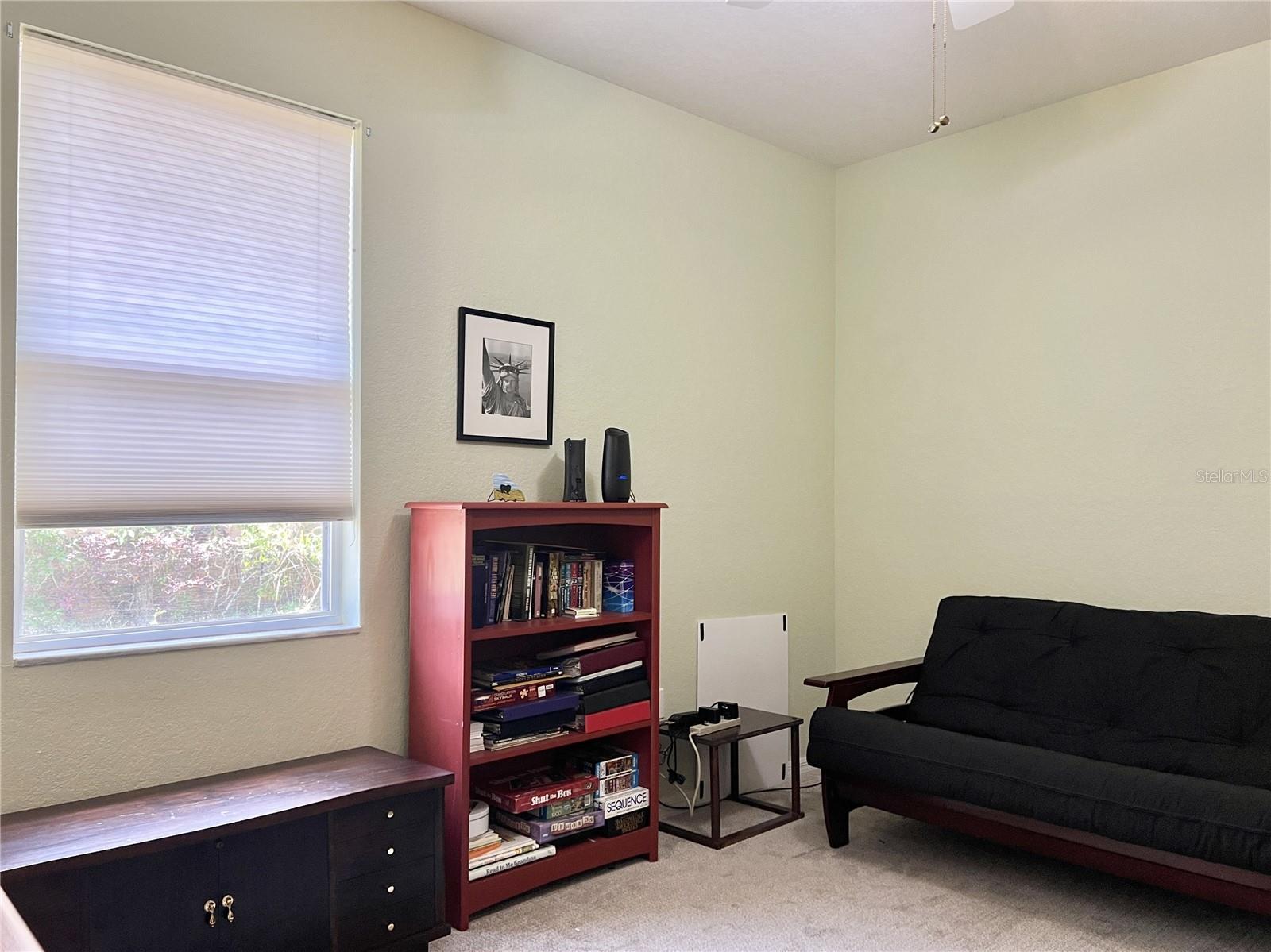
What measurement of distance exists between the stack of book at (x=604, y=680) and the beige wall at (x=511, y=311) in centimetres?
53

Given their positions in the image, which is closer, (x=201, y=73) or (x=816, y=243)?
(x=201, y=73)

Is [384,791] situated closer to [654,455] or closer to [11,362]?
[11,362]

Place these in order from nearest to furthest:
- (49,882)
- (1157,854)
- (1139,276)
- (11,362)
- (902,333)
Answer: (49,882), (11,362), (1157,854), (1139,276), (902,333)

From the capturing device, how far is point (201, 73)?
2.58 m

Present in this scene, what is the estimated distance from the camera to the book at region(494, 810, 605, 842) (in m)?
2.92

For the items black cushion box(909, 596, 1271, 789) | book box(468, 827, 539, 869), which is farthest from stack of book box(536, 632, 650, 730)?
black cushion box(909, 596, 1271, 789)

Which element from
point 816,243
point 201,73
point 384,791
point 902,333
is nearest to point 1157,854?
point 384,791

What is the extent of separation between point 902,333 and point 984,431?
0.60m

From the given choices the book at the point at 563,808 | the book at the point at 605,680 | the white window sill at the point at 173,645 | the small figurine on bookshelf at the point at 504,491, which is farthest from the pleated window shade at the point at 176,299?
the book at the point at 563,808

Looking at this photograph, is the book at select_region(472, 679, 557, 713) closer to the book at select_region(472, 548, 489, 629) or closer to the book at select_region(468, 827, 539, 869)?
the book at select_region(472, 548, 489, 629)

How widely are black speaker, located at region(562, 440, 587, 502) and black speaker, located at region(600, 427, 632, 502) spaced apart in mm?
86

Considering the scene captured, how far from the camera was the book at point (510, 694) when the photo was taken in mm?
2791

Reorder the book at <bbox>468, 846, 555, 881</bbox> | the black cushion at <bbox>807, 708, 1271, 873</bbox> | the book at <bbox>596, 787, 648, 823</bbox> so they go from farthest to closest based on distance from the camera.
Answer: the book at <bbox>596, 787, 648, 823</bbox>
the book at <bbox>468, 846, 555, 881</bbox>
the black cushion at <bbox>807, 708, 1271, 873</bbox>

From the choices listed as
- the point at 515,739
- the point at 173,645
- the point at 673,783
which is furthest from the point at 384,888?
the point at 673,783
